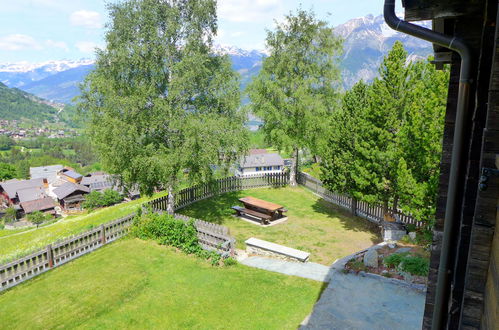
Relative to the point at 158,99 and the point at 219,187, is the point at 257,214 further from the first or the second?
the point at 158,99

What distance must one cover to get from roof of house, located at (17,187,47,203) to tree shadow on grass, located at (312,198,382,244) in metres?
102

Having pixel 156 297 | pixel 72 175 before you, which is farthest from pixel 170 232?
pixel 72 175

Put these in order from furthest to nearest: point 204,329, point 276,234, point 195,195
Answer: point 195,195, point 276,234, point 204,329

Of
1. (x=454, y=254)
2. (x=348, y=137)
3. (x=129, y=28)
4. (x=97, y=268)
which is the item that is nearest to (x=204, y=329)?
(x=97, y=268)

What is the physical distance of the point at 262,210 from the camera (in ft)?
62.1

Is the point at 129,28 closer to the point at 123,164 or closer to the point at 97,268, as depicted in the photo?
the point at 123,164

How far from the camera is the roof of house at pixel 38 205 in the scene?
8994cm

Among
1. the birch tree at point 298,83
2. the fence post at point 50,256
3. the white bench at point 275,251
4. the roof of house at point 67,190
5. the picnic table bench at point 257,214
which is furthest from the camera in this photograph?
the roof of house at point 67,190

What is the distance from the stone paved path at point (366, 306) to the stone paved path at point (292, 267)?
639 mm

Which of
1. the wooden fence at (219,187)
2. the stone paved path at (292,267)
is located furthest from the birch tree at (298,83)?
the stone paved path at (292,267)

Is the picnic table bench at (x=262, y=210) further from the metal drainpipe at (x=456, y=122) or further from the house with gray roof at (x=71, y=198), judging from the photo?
the house with gray roof at (x=71, y=198)

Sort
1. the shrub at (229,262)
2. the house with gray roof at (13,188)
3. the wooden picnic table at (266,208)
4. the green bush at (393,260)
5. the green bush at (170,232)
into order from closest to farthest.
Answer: the green bush at (393,260) < the shrub at (229,262) < the green bush at (170,232) < the wooden picnic table at (266,208) < the house with gray roof at (13,188)

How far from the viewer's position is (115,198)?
90.1 meters

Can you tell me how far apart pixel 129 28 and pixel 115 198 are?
82.2 m
